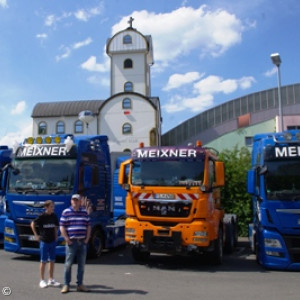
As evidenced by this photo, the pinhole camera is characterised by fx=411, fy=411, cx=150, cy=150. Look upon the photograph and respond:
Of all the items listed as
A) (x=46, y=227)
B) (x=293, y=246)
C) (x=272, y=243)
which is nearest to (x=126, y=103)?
(x=272, y=243)

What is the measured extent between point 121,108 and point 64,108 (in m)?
8.36

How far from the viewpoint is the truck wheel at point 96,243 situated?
11.4m

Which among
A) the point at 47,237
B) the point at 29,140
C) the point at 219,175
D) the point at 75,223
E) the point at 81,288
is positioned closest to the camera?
the point at 81,288

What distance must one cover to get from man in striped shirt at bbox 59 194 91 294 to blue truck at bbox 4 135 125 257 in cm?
265

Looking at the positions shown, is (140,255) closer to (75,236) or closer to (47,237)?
(47,237)

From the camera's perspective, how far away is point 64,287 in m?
7.32

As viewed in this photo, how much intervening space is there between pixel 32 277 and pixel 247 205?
979cm

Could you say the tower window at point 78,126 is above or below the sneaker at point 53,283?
above

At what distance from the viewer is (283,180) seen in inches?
380

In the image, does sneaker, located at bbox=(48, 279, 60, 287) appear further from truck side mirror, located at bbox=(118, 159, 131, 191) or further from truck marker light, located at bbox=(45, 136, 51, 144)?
truck marker light, located at bbox=(45, 136, 51, 144)

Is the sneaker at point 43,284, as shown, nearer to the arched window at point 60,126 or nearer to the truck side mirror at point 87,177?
the truck side mirror at point 87,177

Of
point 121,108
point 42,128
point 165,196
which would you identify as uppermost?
point 121,108

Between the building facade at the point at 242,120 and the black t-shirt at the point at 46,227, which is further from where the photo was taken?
the building facade at the point at 242,120

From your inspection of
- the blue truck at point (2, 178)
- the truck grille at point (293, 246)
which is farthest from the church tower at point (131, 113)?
the truck grille at point (293, 246)
